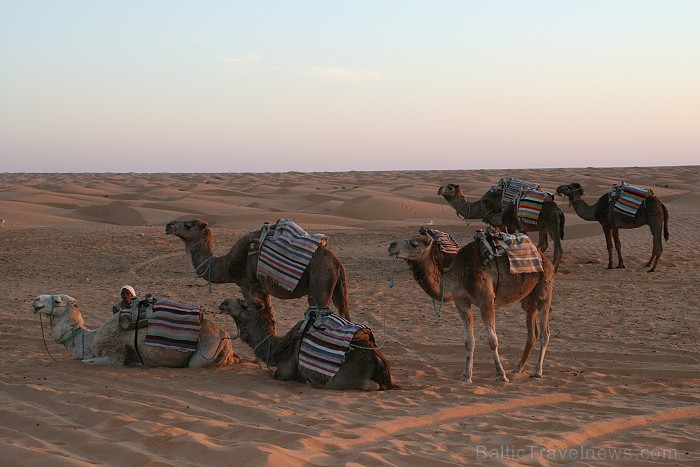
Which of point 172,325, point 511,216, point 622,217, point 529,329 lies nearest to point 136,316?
point 172,325

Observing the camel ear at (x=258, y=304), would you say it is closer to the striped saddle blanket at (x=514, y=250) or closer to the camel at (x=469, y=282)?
the camel at (x=469, y=282)

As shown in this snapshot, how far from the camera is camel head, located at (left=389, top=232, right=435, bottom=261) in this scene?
8.30m

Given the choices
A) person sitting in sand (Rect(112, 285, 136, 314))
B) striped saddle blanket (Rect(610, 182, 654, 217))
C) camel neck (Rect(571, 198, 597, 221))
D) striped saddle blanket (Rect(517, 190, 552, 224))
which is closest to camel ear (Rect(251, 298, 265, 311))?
person sitting in sand (Rect(112, 285, 136, 314))

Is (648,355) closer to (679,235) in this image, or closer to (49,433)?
(49,433)

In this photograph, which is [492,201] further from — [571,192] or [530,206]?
[571,192]

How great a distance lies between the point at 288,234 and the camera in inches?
376

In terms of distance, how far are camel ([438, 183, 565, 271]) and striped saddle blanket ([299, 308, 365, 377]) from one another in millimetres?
8229

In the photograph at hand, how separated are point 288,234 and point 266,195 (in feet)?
135

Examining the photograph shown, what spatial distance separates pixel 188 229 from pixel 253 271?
121 centimetres

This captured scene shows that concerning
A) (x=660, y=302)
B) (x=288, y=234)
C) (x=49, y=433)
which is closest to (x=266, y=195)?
(x=660, y=302)

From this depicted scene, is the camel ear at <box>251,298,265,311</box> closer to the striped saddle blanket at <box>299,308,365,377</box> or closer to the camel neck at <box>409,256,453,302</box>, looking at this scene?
the striped saddle blanket at <box>299,308,365,377</box>

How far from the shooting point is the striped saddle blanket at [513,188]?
54.7 feet

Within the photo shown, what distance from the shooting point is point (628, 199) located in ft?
58.9

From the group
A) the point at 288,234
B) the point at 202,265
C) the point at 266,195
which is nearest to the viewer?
the point at 288,234
